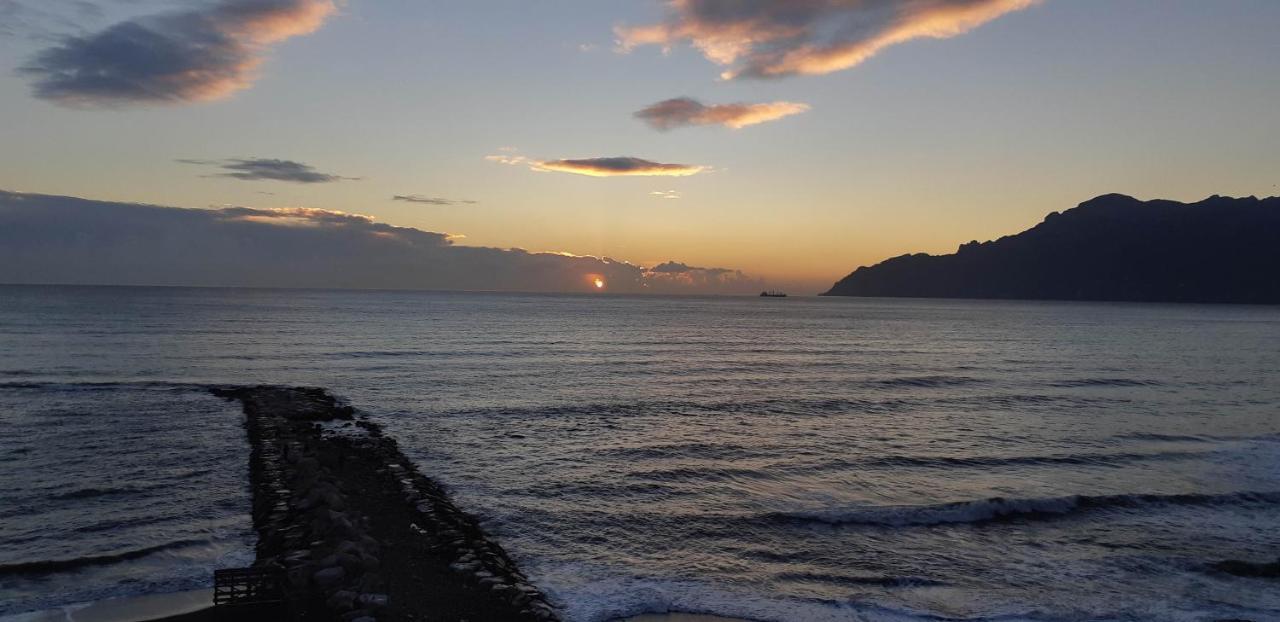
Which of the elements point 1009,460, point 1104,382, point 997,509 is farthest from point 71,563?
point 1104,382

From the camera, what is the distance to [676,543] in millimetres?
19578

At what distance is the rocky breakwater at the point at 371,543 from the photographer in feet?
49.0

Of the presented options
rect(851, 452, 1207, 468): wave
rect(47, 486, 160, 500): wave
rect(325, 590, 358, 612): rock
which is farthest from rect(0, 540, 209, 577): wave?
rect(851, 452, 1207, 468): wave

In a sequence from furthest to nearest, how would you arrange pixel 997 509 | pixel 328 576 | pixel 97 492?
pixel 997 509, pixel 97 492, pixel 328 576

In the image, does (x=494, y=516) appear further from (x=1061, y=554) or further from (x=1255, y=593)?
(x=1255, y=593)

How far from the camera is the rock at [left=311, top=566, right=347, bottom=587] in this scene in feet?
51.8

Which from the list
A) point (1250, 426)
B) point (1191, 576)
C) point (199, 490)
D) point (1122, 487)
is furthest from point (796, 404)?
point (199, 490)

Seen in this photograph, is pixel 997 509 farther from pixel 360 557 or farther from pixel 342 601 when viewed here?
pixel 342 601

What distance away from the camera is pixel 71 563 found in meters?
17.2

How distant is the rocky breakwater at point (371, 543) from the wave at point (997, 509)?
9.33m

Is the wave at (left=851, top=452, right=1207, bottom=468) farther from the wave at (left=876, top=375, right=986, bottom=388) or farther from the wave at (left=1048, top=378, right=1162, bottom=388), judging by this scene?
the wave at (left=1048, top=378, right=1162, bottom=388)

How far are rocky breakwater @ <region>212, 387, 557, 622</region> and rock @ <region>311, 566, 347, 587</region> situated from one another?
0.02 meters

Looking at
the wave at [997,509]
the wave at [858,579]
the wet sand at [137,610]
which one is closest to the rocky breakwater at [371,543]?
the wet sand at [137,610]

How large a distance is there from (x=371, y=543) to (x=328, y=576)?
2.40 meters
